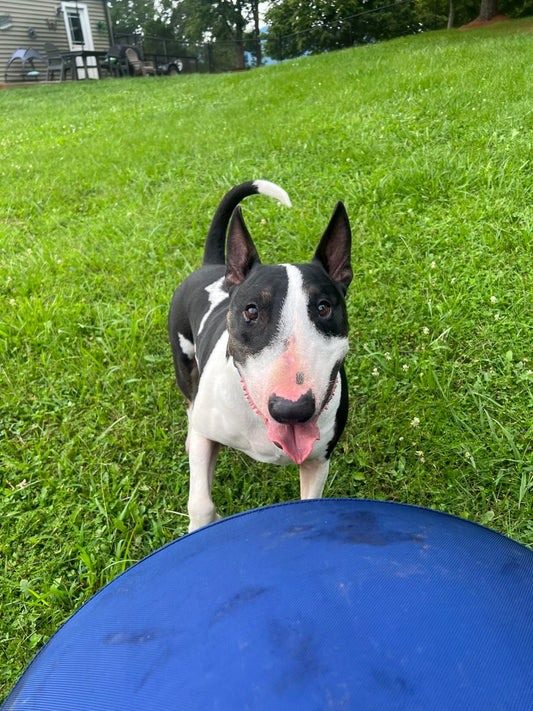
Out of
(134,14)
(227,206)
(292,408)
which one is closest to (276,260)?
(227,206)

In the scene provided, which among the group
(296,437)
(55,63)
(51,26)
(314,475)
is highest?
(51,26)

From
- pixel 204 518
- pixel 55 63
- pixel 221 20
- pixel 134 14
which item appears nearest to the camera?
pixel 204 518

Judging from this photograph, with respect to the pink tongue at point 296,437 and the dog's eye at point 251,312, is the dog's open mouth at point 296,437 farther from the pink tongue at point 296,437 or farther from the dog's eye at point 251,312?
the dog's eye at point 251,312

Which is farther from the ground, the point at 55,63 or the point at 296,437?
the point at 55,63

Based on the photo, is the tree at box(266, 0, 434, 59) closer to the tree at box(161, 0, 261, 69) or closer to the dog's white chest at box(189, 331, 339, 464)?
the tree at box(161, 0, 261, 69)

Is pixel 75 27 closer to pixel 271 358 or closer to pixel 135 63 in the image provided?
pixel 135 63

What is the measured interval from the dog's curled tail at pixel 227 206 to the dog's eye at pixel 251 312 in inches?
39.0

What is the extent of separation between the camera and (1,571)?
2.35m

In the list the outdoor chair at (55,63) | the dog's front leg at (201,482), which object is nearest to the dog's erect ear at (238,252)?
the dog's front leg at (201,482)

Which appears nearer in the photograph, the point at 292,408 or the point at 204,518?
the point at 292,408

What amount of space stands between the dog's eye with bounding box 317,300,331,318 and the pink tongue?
378 mm

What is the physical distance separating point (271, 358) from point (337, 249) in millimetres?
718

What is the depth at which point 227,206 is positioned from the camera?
294 centimetres

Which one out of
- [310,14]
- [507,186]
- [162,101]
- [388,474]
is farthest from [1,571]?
[310,14]
